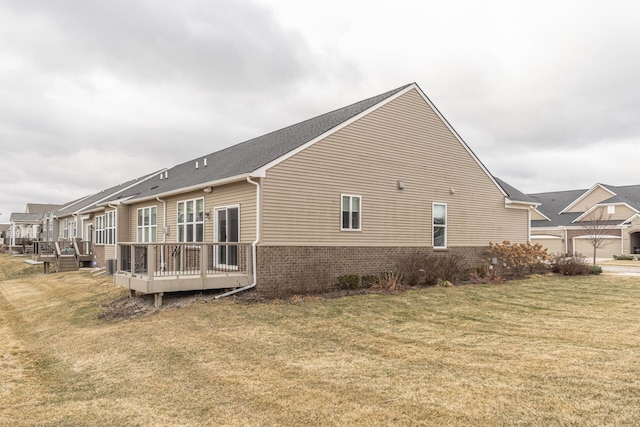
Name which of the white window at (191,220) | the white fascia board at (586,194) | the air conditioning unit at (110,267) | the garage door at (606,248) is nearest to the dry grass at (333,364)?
the white window at (191,220)

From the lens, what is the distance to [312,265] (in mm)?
13562

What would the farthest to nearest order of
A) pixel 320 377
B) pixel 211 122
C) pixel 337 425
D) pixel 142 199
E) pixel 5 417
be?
pixel 211 122 < pixel 142 199 < pixel 320 377 < pixel 5 417 < pixel 337 425

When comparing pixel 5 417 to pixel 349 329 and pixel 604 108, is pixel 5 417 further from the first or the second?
pixel 604 108

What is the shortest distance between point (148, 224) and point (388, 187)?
11.4 m

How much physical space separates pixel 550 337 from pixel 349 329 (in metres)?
3.79

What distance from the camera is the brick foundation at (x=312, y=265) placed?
12.8 metres

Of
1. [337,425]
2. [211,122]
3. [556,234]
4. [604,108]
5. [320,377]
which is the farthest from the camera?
[556,234]

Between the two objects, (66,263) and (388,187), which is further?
(66,263)

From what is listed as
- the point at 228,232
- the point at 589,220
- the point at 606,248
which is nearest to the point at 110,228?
the point at 228,232

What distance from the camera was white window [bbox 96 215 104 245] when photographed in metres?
26.2

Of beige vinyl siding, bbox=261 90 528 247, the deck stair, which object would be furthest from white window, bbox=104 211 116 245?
beige vinyl siding, bbox=261 90 528 247

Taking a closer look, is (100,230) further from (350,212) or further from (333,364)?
(333,364)

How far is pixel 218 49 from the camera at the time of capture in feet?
59.3

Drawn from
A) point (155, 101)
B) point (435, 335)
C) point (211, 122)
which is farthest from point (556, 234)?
point (435, 335)
